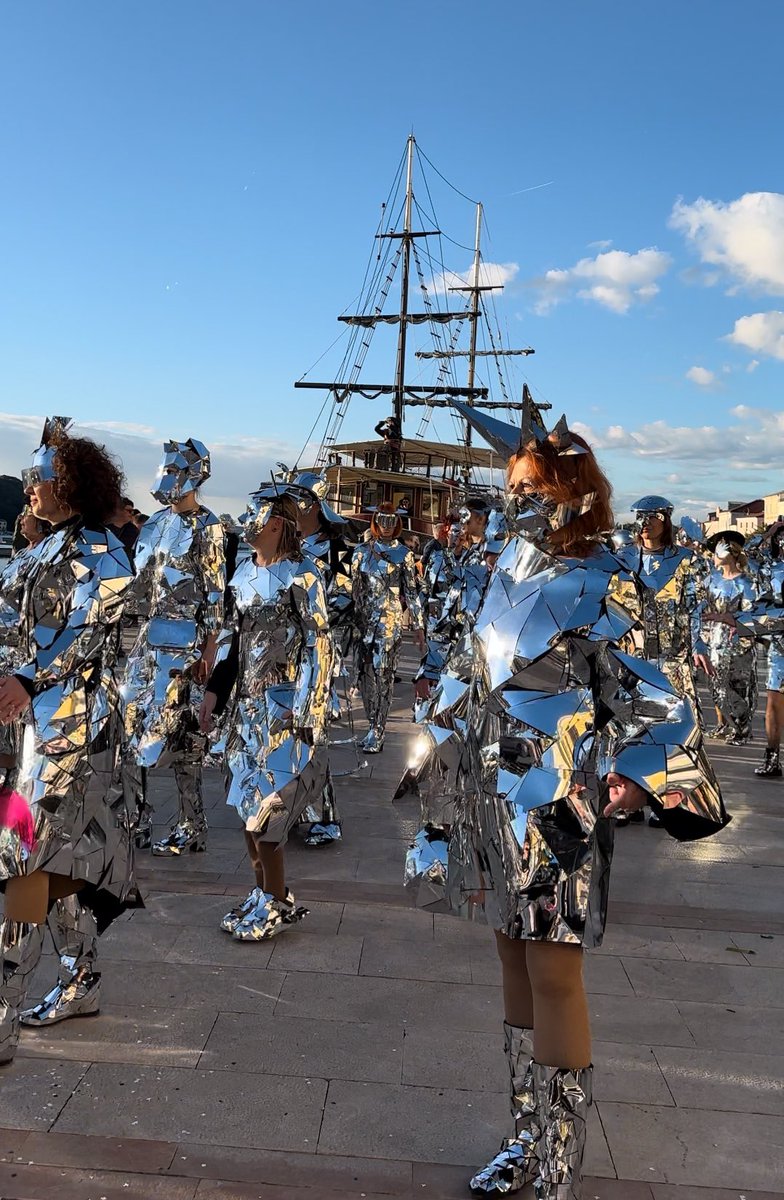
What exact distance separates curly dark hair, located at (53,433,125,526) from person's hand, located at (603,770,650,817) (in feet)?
6.18

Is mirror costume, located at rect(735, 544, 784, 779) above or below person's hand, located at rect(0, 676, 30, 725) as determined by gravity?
below

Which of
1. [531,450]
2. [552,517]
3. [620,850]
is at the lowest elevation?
[620,850]

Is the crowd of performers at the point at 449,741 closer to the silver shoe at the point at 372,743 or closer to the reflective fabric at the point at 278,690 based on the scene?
the reflective fabric at the point at 278,690

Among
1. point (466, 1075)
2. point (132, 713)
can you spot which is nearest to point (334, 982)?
point (466, 1075)

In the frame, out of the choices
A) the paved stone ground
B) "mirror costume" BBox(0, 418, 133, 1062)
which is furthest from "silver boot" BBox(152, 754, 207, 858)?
"mirror costume" BBox(0, 418, 133, 1062)

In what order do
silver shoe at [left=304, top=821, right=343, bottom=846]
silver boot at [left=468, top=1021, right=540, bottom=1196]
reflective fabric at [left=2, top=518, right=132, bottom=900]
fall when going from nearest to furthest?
silver boot at [left=468, top=1021, right=540, bottom=1196]
reflective fabric at [left=2, top=518, right=132, bottom=900]
silver shoe at [left=304, top=821, right=343, bottom=846]

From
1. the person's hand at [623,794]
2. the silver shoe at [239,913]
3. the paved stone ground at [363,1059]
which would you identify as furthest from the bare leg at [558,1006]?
the silver shoe at [239,913]

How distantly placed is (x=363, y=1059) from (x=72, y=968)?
1.09m

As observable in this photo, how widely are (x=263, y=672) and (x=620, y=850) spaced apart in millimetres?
2869

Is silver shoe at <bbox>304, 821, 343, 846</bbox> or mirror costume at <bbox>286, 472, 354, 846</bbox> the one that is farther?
silver shoe at <bbox>304, 821, 343, 846</bbox>

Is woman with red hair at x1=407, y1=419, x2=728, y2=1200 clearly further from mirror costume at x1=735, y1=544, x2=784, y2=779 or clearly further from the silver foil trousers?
mirror costume at x1=735, y1=544, x2=784, y2=779

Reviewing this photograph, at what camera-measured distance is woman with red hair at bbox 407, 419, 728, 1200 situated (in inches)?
89.2

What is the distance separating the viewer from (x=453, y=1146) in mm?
2752

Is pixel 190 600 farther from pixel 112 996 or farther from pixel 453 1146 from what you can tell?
pixel 453 1146
